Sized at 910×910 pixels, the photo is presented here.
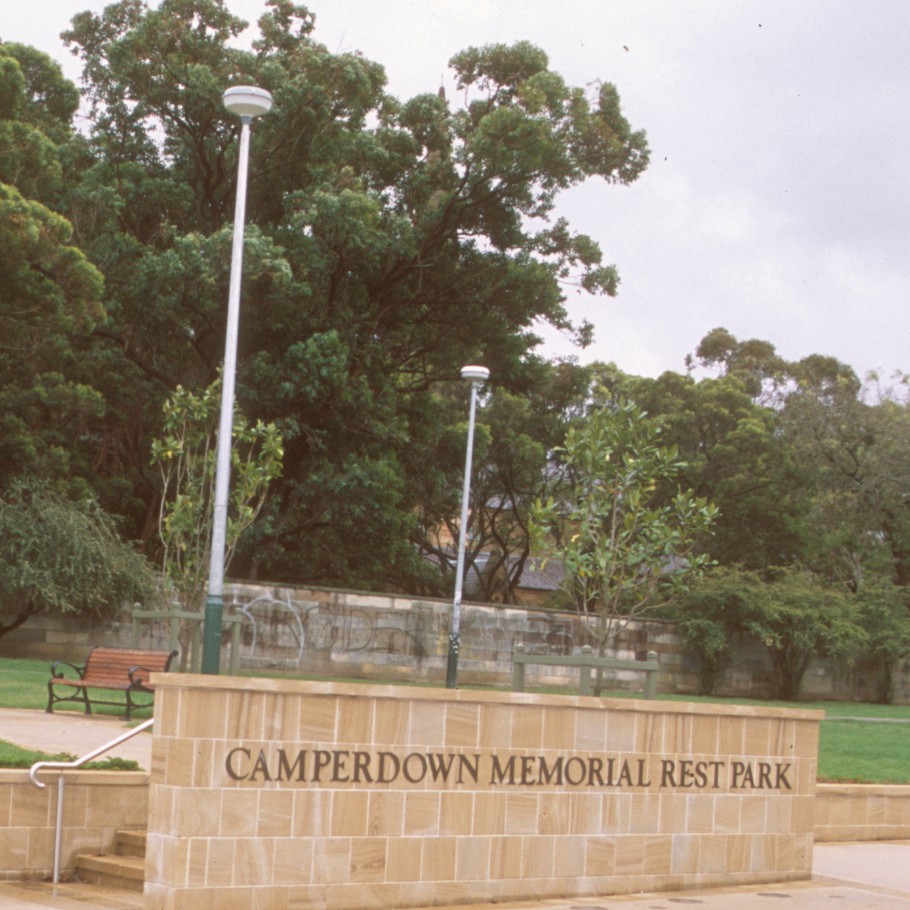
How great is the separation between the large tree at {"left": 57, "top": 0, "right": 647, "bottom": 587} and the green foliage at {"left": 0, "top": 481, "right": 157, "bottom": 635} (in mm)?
5310

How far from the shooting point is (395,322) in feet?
128

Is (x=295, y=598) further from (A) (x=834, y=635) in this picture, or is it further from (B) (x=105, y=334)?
(A) (x=834, y=635)

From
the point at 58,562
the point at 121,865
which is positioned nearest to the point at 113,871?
the point at 121,865

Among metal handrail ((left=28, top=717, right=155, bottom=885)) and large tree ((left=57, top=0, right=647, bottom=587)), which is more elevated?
large tree ((left=57, top=0, right=647, bottom=587))

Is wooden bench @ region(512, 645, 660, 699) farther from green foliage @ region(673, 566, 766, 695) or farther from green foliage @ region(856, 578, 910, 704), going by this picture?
green foliage @ region(856, 578, 910, 704)

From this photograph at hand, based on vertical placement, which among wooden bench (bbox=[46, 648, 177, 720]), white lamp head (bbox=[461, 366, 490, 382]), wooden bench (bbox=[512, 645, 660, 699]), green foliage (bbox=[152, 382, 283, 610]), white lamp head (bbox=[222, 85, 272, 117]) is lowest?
wooden bench (bbox=[46, 648, 177, 720])

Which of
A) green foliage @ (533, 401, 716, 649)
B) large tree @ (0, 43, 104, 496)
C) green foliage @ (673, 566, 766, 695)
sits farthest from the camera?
green foliage @ (673, 566, 766, 695)

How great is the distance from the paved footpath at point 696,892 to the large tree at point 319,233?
20.0m

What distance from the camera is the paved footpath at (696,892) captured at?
9.21m

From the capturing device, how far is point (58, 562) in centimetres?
2861

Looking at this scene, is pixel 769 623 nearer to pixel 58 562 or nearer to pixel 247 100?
pixel 58 562

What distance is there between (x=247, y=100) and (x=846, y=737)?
43.5 feet

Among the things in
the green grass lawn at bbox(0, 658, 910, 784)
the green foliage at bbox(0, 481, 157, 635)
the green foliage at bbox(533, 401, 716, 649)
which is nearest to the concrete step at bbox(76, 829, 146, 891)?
the green grass lawn at bbox(0, 658, 910, 784)

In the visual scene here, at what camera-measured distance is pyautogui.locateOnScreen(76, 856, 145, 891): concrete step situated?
31.2 feet
